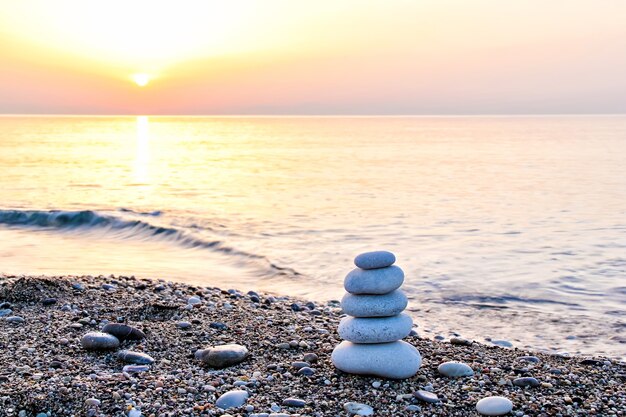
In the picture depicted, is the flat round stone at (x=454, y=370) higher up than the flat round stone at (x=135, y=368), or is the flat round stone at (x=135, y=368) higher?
the flat round stone at (x=454, y=370)

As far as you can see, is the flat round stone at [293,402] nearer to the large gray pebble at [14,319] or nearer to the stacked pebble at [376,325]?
the stacked pebble at [376,325]

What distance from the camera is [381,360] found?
5.19 m

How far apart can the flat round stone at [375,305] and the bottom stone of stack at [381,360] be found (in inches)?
9.9

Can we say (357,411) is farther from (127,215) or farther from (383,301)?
(127,215)

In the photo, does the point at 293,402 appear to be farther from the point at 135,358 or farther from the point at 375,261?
the point at 135,358

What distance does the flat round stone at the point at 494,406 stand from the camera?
462cm

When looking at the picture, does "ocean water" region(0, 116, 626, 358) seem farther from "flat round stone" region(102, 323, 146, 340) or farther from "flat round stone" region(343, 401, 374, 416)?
"flat round stone" region(102, 323, 146, 340)

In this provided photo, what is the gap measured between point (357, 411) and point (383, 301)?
3.26 feet

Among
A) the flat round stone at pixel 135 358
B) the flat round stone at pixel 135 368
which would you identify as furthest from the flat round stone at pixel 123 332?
the flat round stone at pixel 135 368

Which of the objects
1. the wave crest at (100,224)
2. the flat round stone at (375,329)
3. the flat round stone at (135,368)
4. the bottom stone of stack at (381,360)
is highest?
the flat round stone at (375,329)

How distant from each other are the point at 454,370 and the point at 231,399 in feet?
5.94

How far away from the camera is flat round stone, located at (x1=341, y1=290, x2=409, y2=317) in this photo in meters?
5.34

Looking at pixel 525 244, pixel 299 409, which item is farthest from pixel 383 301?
pixel 525 244

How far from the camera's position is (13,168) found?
32.9m
